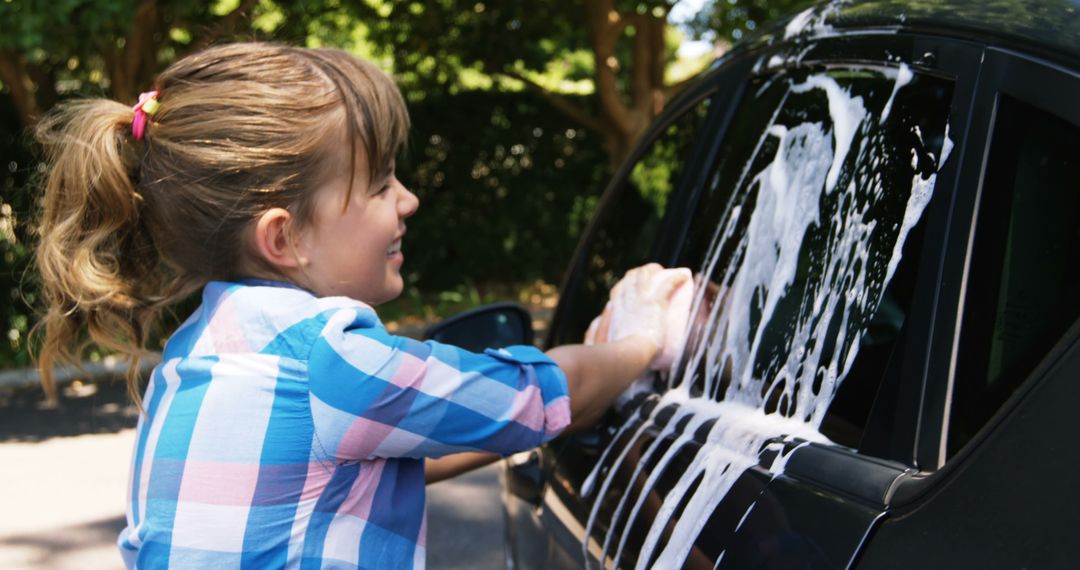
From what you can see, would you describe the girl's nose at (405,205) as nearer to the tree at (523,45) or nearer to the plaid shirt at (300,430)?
the plaid shirt at (300,430)

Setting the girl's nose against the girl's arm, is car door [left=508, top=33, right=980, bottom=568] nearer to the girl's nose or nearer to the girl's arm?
the girl's arm

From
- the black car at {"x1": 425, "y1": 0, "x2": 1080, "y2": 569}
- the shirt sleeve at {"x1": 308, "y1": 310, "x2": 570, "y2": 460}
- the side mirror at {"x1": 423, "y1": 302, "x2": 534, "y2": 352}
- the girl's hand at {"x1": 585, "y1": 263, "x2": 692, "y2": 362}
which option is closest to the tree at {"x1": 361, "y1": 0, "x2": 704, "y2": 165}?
the side mirror at {"x1": 423, "y1": 302, "x2": 534, "y2": 352}

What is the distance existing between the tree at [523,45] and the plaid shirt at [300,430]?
25.3 ft

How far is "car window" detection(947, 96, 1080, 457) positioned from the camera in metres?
1.16

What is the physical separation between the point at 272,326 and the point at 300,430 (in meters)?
0.15

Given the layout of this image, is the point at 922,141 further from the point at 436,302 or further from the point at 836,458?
the point at 436,302

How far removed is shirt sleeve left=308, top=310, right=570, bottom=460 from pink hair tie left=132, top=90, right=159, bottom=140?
45 cm

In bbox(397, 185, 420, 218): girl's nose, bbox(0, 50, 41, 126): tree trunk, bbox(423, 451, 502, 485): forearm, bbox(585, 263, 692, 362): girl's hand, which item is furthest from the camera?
bbox(0, 50, 41, 126): tree trunk

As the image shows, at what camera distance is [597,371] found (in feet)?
5.19

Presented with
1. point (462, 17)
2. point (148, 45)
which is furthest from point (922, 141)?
point (462, 17)

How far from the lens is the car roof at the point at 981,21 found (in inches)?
43.7

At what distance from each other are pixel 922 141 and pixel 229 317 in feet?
3.10

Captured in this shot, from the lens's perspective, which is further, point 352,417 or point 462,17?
point 462,17

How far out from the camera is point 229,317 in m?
1.45
